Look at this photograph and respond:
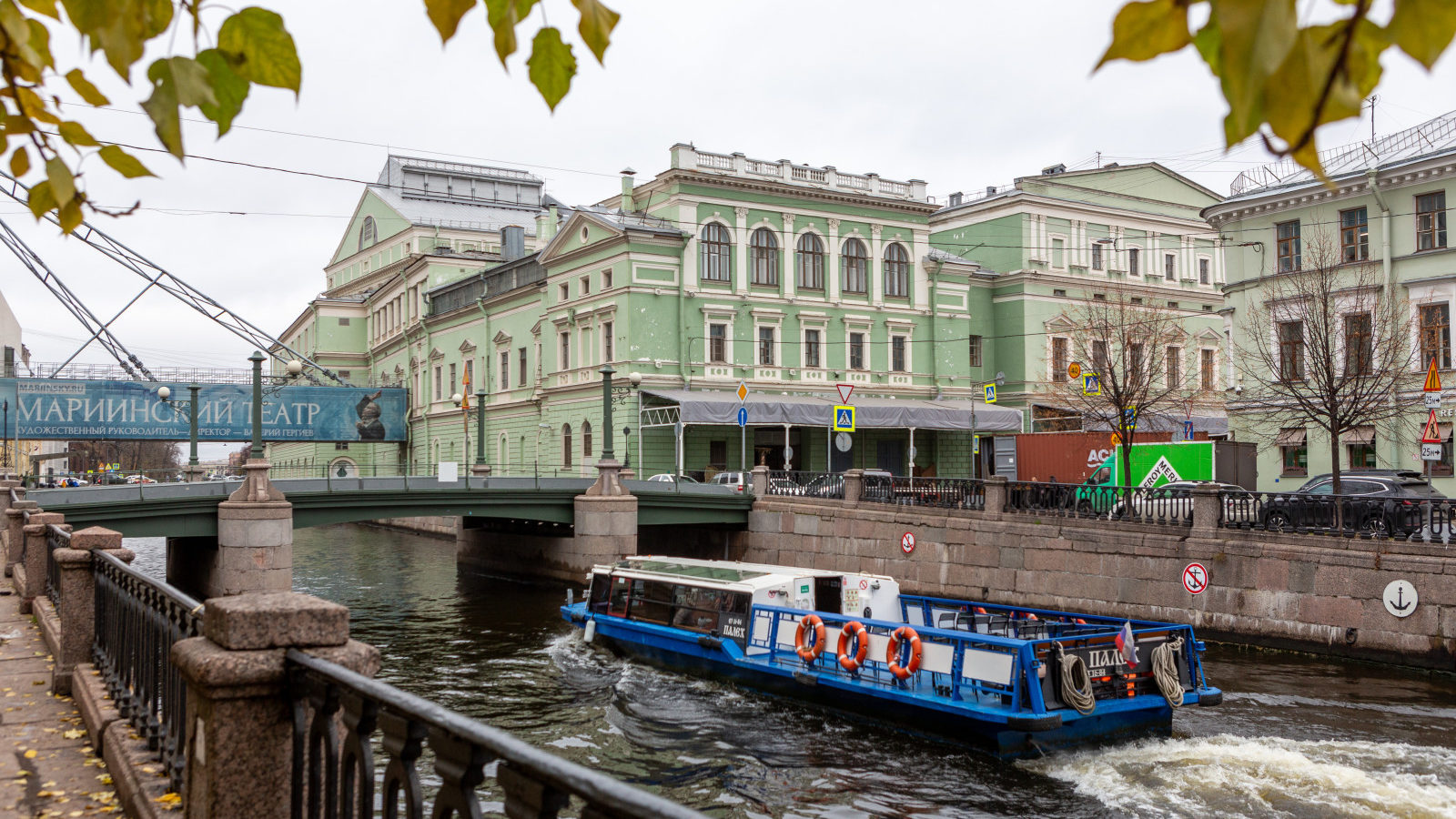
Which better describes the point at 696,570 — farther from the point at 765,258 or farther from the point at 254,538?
the point at 765,258

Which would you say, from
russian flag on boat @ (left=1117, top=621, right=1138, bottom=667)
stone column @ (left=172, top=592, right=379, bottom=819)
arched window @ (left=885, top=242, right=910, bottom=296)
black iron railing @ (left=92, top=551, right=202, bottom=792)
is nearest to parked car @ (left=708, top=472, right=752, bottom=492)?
arched window @ (left=885, top=242, right=910, bottom=296)

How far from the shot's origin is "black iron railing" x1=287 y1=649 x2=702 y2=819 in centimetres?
265

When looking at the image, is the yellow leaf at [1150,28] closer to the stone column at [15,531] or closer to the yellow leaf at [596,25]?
the yellow leaf at [596,25]

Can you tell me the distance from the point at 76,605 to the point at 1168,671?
13.7 metres

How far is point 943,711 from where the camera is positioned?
52.3ft

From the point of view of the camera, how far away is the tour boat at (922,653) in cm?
1551

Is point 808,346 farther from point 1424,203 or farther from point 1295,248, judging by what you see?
point 1424,203

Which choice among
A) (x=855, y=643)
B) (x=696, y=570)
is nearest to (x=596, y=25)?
(x=855, y=643)

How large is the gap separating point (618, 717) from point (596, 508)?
14681 millimetres

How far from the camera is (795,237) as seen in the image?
46.7 m

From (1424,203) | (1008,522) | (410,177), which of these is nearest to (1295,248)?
(1424,203)

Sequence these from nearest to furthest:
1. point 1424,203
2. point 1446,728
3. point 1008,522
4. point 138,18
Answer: point 138,18 → point 1446,728 → point 1008,522 → point 1424,203

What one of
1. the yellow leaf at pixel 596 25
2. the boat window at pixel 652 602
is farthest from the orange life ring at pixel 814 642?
the yellow leaf at pixel 596 25

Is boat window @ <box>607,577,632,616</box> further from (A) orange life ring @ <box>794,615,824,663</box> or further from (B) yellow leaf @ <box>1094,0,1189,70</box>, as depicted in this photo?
(B) yellow leaf @ <box>1094,0,1189,70</box>
